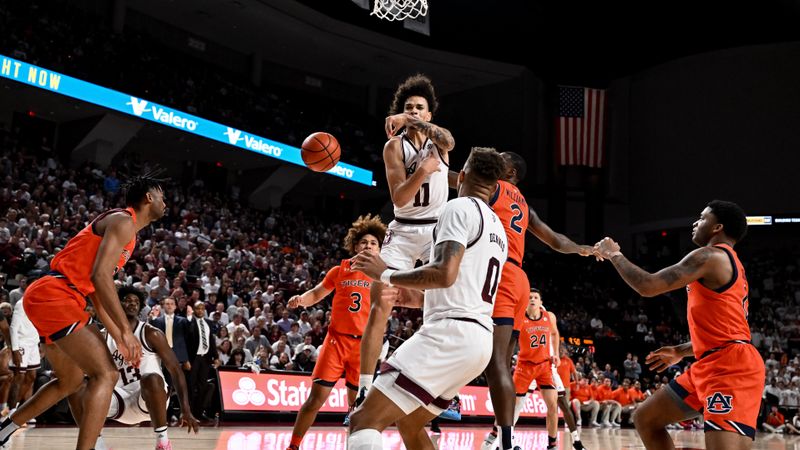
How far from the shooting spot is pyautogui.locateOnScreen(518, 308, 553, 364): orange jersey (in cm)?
969

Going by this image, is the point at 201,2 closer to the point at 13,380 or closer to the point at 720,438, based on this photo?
the point at 13,380

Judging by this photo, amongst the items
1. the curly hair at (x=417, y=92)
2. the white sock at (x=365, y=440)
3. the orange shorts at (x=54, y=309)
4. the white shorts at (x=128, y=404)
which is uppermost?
the curly hair at (x=417, y=92)

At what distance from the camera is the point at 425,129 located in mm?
5273

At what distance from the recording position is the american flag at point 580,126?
101ft

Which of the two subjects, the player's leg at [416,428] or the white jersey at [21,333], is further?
the white jersey at [21,333]

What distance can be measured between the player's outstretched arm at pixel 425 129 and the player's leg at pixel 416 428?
72.4 inches

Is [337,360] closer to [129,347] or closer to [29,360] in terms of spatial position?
[129,347]

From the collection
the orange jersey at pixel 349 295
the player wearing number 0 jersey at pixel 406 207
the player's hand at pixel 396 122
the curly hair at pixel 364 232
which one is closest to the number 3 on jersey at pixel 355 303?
the orange jersey at pixel 349 295

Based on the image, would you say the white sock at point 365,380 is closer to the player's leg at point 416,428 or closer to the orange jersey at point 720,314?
the player's leg at point 416,428

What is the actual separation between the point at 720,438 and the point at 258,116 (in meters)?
23.4

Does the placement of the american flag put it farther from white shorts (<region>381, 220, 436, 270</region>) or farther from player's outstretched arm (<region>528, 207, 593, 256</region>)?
white shorts (<region>381, 220, 436, 270</region>)

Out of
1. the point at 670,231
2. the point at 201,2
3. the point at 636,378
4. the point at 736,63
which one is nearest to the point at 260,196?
the point at 201,2

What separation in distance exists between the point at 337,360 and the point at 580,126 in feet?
84.2

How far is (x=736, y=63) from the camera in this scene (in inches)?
1236
